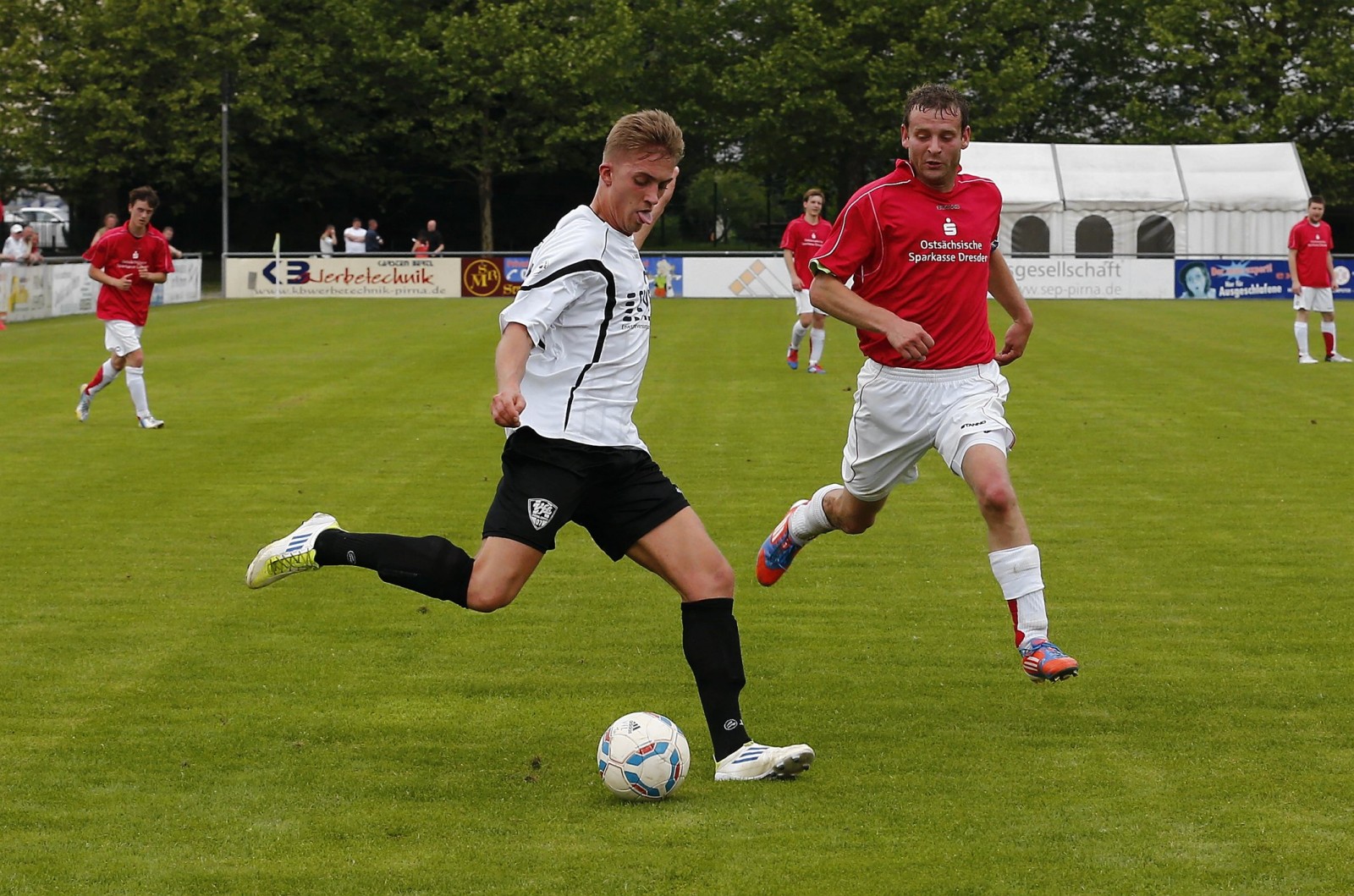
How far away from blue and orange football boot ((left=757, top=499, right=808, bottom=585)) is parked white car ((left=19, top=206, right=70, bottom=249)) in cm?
5141

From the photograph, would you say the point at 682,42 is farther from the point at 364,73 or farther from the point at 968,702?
the point at 968,702

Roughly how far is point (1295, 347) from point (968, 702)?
1946cm

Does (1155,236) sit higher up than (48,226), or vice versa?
(48,226)

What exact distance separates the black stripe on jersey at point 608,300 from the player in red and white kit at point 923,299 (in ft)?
4.47

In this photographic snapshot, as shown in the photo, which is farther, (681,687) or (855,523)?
(855,523)

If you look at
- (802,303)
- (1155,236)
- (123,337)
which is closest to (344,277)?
(1155,236)

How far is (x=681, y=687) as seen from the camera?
20.6 ft

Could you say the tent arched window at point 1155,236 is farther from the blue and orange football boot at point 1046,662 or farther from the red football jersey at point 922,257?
the blue and orange football boot at point 1046,662

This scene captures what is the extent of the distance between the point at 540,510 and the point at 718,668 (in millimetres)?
754

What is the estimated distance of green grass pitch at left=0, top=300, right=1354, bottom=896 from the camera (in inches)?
175

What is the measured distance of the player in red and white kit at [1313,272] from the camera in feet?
70.7

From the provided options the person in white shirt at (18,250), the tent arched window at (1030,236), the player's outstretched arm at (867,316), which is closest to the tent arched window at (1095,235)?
the tent arched window at (1030,236)

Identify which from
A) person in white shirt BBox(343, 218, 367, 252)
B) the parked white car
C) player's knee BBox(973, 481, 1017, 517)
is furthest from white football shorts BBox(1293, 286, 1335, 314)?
the parked white car

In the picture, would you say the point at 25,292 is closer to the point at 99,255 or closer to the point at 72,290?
the point at 72,290
